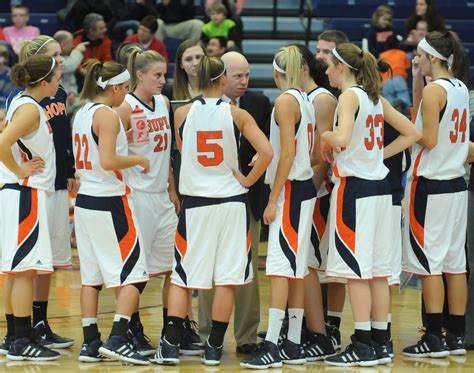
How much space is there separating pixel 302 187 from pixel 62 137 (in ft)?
5.47

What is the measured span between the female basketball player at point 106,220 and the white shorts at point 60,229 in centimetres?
37

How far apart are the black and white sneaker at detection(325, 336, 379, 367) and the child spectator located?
22.5 ft

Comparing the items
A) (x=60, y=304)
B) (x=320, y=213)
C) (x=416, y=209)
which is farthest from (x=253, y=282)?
(x=60, y=304)

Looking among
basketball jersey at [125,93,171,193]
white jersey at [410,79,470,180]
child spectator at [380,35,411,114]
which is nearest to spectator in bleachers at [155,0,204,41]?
child spectator at [380,35,411,114]

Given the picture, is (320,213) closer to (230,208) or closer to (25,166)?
(230,208)

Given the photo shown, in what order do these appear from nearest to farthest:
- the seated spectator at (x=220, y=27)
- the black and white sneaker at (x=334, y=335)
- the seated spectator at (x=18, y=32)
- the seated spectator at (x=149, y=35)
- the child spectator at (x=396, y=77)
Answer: the black and white sneaker at (x=334, y=335)
the child spectator at (x=396, y=77)
the seated spectator at (x=149, y=35)
the seated spectator at (x=18, y=32)
the seated spectator at (x=220, y=27)

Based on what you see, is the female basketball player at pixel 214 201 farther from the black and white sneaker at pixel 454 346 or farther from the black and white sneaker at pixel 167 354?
the black and white sneaker at pixel 454 346

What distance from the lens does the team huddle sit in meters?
6.41

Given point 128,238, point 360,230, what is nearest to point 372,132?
point 360,230

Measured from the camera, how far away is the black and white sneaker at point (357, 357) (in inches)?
253

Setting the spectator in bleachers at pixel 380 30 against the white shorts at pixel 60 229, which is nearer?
the white shorts at pixel 60 229

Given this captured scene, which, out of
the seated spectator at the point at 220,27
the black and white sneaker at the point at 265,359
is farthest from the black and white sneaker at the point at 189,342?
the seated spectator at the point at 220,27

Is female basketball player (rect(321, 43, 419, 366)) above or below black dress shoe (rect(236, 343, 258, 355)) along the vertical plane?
above

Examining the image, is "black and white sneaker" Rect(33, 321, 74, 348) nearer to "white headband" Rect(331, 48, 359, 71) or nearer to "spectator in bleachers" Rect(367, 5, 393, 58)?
"white headband" Rect(331, 48, 359, 71)
